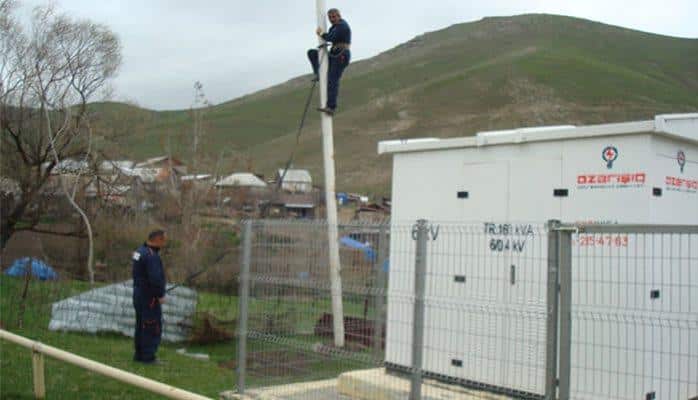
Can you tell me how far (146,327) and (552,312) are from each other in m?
6.46

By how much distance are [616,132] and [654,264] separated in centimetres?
144

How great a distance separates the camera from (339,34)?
31.6 ft

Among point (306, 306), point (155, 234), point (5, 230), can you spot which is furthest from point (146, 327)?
point (5, 230)

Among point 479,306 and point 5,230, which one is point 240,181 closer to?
point 5,230

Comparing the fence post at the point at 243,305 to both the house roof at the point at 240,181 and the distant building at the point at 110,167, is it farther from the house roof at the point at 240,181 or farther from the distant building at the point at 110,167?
the house roof at the point at 240,181

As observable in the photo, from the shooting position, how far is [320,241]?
785 cm

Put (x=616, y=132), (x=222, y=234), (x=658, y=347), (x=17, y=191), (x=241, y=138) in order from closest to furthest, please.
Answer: (x=658, y=347) → (x=616, y=132) → (x=222, y=234) → (x=17, y=191) → (x=241, y=138)

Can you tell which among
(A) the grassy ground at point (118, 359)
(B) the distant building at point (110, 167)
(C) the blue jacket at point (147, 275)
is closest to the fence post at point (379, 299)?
(A) the grassy ground at point (118, 359)

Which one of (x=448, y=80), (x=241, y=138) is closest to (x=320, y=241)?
(x=241, y=138)

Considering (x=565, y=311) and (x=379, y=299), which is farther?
(x=379, y=299)

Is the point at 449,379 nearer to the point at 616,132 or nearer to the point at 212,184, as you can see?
the point at 616,132

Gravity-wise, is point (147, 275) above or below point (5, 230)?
below

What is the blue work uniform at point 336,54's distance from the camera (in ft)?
31.7

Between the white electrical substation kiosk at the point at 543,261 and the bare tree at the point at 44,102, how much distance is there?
23.4 meters
